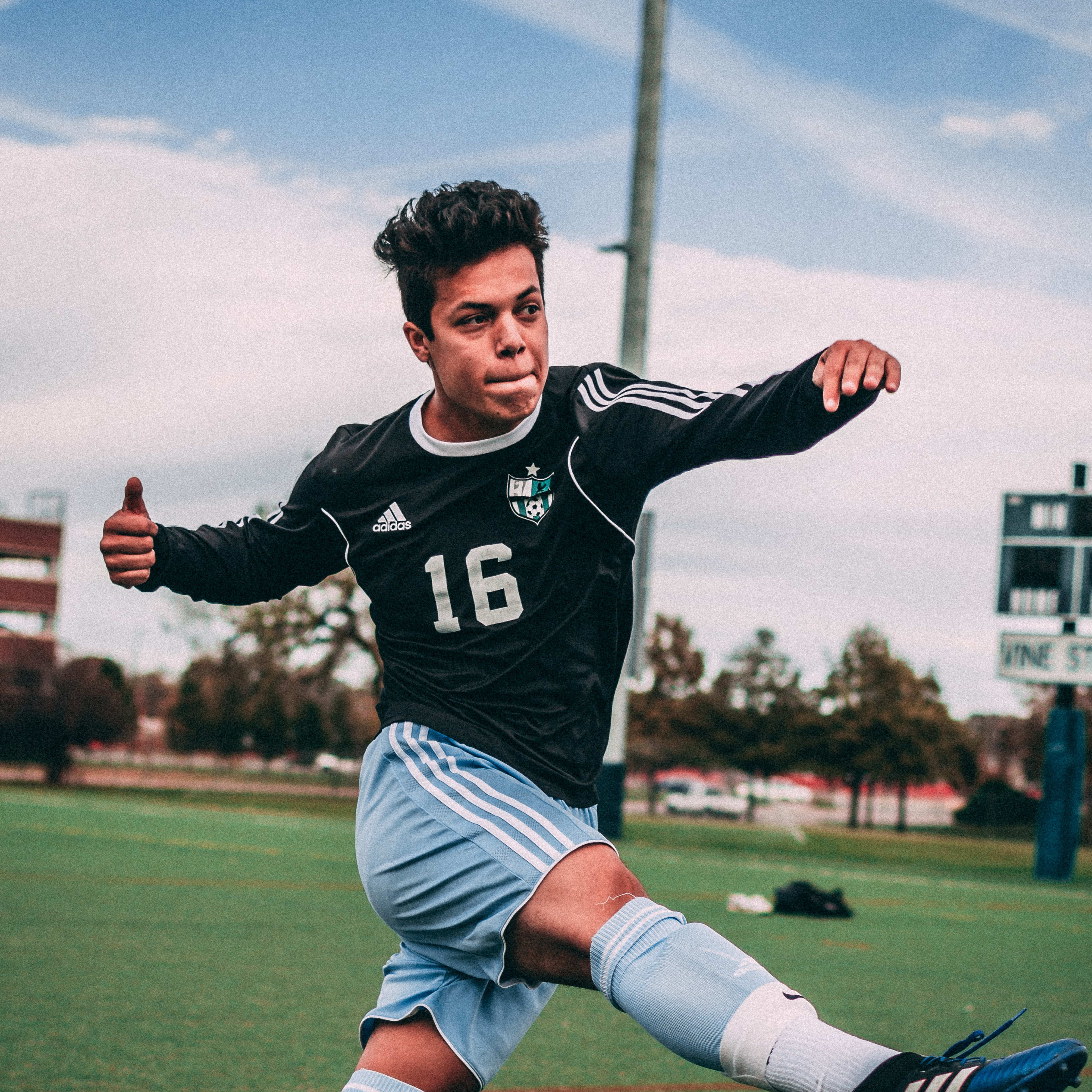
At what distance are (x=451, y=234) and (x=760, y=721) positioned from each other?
2030 inches

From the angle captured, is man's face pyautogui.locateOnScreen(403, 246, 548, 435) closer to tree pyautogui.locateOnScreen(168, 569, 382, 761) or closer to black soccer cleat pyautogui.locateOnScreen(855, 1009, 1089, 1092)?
black soccer cleat pyautogui.locateOnScreen(855, 1009, 1089, 1092)

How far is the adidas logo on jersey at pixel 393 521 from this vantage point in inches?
108

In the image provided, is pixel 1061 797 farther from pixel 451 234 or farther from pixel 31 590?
pixel 31 590

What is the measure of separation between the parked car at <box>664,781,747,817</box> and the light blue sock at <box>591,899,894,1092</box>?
51.5 metres

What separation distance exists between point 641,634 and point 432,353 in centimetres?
1178

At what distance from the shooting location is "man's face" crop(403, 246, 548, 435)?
2574 millimetres

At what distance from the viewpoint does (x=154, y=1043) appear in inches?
192

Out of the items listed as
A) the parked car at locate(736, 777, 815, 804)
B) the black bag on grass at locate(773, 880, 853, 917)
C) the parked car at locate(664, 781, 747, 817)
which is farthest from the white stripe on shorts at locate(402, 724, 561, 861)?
the parked car at locate(664, 781, 747, 817)

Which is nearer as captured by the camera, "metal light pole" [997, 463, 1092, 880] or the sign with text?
"metal light pole" [997, 463, 1092, 880]

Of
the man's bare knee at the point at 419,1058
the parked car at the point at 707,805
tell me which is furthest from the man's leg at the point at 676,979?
the parked car at the point at 707,805

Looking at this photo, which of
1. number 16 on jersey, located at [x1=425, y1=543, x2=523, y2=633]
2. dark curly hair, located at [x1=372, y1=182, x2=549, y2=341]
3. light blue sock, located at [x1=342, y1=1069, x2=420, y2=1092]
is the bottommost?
light blue sock, located at [x1=342, y1=1069, x2=420, y2=1092]

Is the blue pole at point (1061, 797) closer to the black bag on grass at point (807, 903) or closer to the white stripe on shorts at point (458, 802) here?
the black bag on grass at point (807, 903)

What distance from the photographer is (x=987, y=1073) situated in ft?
5.86

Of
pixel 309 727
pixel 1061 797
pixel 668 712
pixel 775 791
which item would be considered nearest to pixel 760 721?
pixel 668 712
